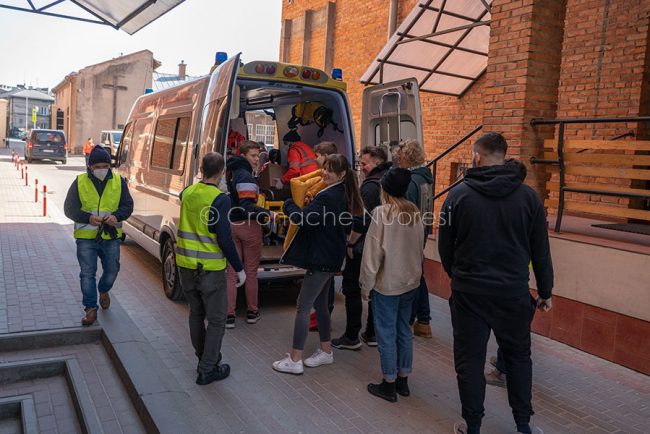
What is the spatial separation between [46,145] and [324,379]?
2896 cm

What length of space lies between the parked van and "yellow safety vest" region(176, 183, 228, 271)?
1.27 m

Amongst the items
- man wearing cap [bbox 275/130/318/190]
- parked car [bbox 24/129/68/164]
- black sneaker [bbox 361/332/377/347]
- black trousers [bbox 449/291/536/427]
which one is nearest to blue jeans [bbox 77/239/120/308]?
man wearing cap [bbox 275/130/318/190]

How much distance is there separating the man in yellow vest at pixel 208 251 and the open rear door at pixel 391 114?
2.80m

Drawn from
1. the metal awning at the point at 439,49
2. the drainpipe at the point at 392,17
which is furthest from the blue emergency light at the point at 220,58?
the drainpipe at the point at 392,17

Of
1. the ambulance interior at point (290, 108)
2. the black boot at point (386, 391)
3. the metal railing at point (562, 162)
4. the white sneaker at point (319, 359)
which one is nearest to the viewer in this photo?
the black boot at point (386, 391)

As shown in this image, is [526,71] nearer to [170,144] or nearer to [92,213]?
[170,144]

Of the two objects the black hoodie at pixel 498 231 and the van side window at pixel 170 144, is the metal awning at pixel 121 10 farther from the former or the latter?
the black hoodie at pixel 498 231

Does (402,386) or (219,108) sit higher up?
(219,108)

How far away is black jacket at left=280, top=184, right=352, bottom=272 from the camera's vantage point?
4.42 m

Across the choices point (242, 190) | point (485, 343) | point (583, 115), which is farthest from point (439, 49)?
point (485, 343)

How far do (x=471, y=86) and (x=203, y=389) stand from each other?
28.8ft

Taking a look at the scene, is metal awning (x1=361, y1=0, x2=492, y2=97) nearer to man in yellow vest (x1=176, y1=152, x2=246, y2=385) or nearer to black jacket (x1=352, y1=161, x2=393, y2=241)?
black jacket (x1=352, y1=161, x2=393, y2=241)

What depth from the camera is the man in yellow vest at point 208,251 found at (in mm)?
4234

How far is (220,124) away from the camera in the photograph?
5.55 m
